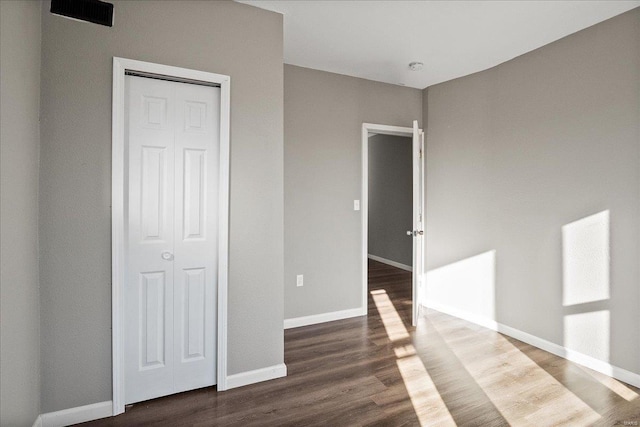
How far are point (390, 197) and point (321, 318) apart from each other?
374cm

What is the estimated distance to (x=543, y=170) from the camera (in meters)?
3.25

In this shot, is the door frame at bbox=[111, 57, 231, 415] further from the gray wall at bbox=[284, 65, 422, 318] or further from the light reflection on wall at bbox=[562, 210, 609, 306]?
the light reflection on wall at bbox=[562, 210, 609, 306]

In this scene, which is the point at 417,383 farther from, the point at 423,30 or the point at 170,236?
the point at 423,30

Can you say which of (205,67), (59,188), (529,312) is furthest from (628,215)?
(59,188)

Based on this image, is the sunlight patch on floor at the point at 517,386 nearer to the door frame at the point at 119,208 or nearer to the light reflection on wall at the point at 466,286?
the light reflection on wall at the point at 466,286

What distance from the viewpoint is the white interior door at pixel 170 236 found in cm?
231

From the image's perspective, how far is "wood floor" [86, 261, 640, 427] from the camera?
2.22m

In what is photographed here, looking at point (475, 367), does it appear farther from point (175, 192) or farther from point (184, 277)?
point (175, 192)

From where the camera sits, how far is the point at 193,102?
2.45m

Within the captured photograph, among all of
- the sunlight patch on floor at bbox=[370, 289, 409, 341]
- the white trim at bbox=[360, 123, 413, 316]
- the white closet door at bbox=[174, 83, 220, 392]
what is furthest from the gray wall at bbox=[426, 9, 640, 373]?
the white closet door at bbox=[174, 83, 220, 392]

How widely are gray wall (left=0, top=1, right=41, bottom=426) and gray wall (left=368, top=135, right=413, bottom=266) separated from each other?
5.54 metres

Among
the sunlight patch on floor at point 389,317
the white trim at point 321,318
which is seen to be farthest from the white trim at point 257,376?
the sunlight patch on floor at point 389,317

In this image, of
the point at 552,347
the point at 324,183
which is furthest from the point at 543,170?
the point at 324,183

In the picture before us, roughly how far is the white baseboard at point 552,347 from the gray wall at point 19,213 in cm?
366
